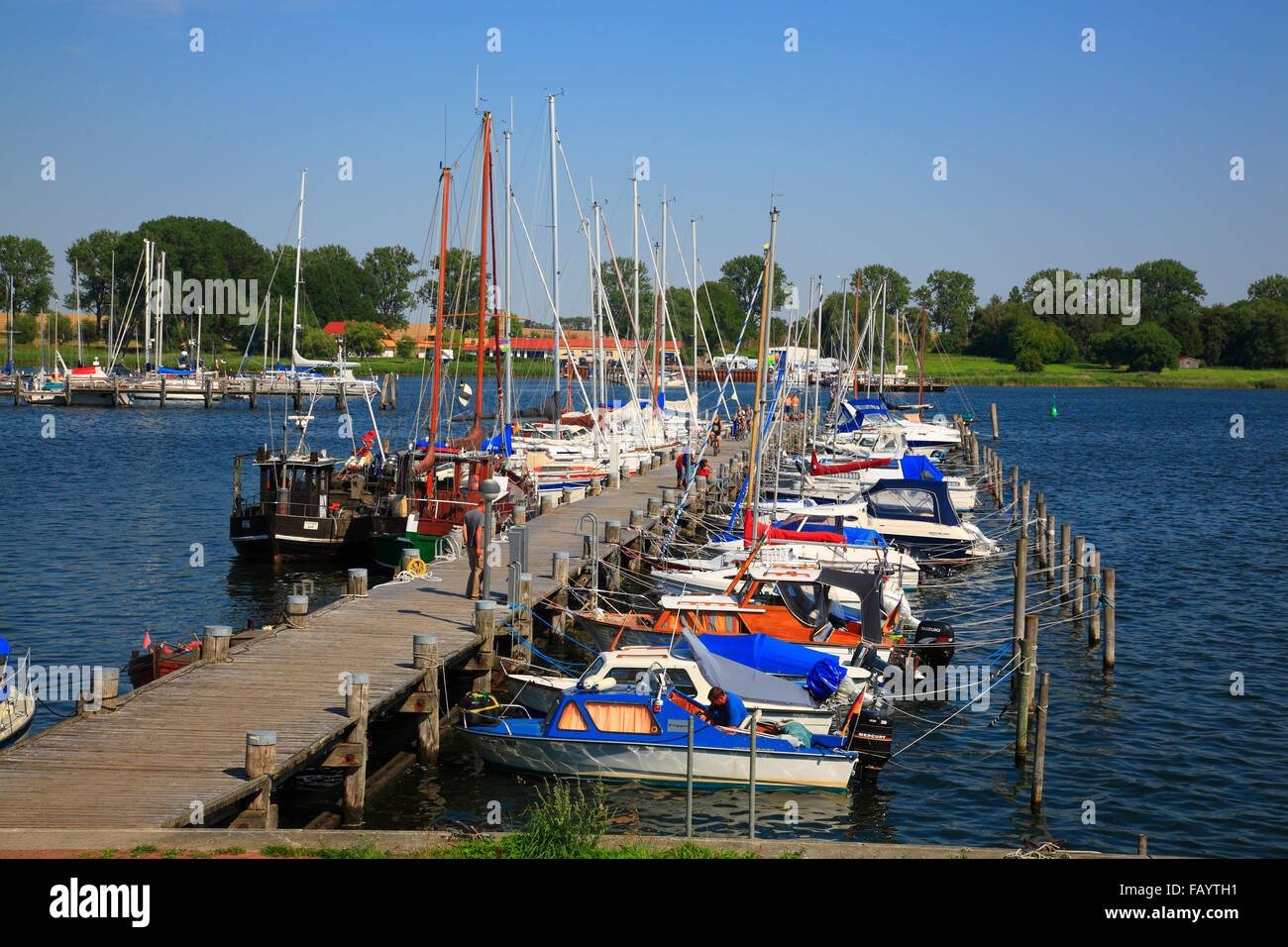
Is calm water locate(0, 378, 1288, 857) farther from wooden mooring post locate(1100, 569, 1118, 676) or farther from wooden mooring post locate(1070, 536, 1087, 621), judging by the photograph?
wooden mooring post locate(1070, 536, 1087, 621)

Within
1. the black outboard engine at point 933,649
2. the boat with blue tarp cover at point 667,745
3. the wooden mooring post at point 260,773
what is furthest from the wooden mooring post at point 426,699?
the black outboard engine at point 933,649

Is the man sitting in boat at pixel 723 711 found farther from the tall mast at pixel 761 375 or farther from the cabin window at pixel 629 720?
the tall mast at pixel 761 375

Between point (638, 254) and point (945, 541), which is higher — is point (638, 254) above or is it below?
above

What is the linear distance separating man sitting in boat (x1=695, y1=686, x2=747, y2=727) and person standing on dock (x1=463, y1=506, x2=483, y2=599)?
289 inches

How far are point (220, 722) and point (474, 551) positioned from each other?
322 inches

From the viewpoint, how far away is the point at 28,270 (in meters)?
172

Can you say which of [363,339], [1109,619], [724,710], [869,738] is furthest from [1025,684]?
[363,339]

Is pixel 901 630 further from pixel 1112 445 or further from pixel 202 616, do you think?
pixel 1112 445

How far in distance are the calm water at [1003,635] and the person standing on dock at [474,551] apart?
432cm

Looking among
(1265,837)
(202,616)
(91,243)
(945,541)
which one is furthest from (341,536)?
(91,243)

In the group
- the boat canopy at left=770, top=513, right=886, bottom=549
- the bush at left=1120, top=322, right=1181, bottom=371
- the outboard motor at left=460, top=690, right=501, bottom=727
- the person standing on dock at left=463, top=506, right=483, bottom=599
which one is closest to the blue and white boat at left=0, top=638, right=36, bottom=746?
the outboard motor at left=460, top=690, right=501, bottom=727

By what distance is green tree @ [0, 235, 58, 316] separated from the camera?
170 m

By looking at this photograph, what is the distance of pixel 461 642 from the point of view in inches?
821

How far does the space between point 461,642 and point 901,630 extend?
10.2 m
